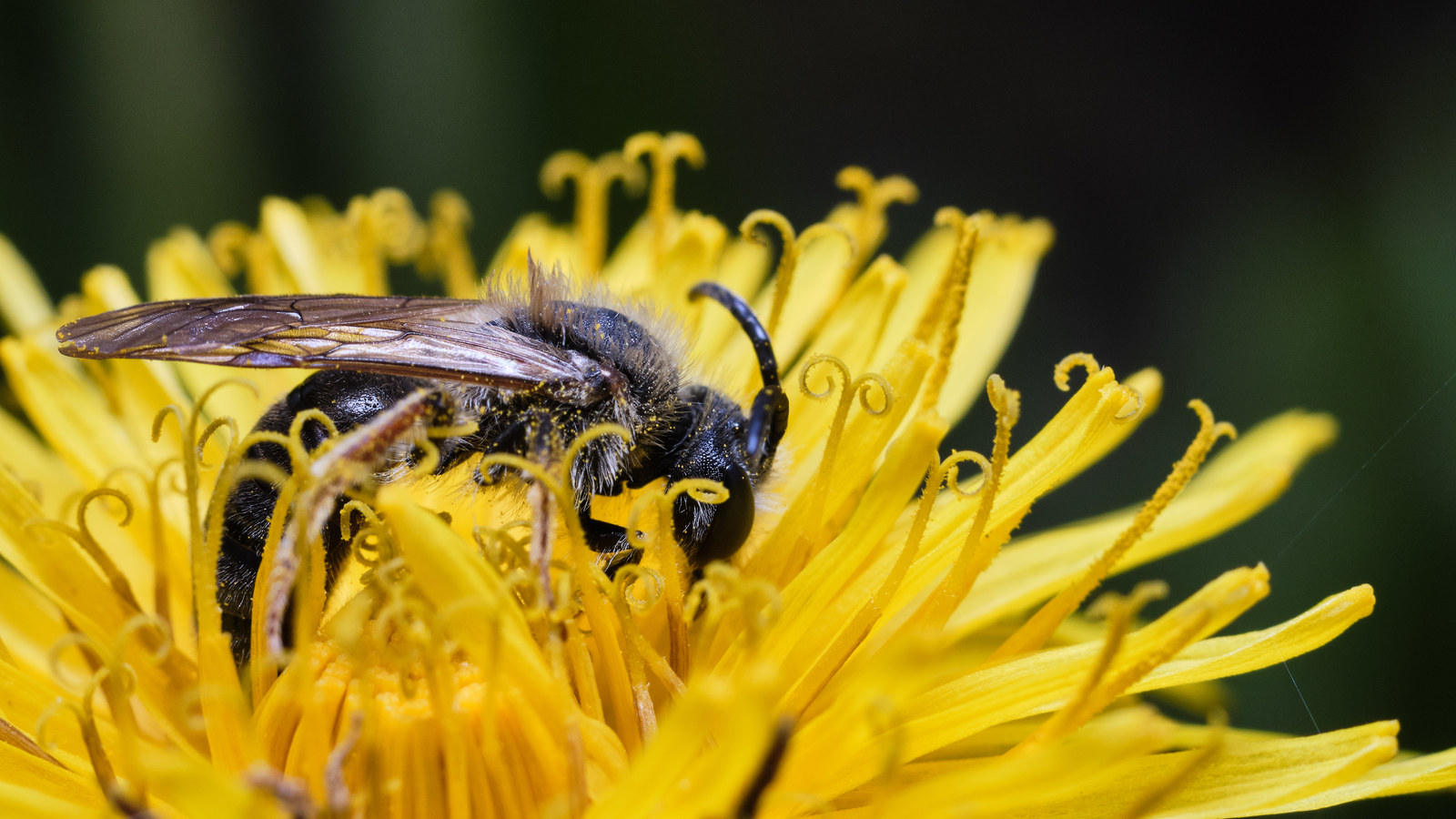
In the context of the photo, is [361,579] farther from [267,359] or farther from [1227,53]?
[1227,53]

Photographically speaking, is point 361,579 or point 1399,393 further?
point 1399,393

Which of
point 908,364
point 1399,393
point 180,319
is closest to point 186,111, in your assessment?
point 180,319

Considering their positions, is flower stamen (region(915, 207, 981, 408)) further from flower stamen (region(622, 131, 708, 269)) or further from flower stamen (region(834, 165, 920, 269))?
flower stamen (region(622, 131, 708, 269))

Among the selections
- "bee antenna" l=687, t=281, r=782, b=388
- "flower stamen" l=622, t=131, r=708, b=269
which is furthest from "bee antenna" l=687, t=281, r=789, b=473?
"flower stamen" l=622, t=131, r=708, b=269

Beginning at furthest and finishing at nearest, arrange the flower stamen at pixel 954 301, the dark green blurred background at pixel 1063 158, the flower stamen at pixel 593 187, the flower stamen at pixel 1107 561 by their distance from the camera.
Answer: the flower stamen at pixel 593 187
the dark green blurred background at pixel 1063 158
the flower stamen at pixel 954 301
the flower stamen at pixel 1107 561

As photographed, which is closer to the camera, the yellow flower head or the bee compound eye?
the yellow flower head

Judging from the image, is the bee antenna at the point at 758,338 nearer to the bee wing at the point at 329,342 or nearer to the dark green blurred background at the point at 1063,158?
the bee wing at the point at 329,342

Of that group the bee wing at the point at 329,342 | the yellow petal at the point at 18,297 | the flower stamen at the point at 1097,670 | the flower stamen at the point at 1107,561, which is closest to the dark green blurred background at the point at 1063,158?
the yellow petal at the point at 18,297
